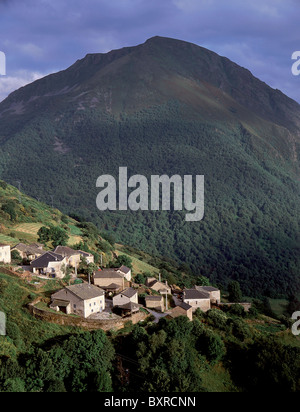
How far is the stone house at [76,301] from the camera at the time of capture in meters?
25.8

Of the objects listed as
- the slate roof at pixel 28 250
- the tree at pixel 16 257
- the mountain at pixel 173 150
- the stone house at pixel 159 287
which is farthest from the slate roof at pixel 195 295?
the mountain at pixel 173 150

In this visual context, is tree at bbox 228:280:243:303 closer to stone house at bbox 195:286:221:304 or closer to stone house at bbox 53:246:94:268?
stone house at bbox 195:286:221:304

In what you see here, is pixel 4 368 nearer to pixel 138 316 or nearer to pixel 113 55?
pixel 138 316

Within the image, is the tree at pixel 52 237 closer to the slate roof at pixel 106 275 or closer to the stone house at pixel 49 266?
the stone house at pixel 49 266

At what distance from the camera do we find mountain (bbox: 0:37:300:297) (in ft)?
301

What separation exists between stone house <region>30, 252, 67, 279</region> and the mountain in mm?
45338

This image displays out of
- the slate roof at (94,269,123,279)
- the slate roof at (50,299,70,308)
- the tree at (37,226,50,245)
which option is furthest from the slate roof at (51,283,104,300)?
the tree at (37,226,50,245)

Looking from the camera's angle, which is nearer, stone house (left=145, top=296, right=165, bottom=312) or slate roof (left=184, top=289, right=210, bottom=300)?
stone house (left=145, top=296, right=165, bottom=312)

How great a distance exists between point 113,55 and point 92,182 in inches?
3862

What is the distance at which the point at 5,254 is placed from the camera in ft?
108

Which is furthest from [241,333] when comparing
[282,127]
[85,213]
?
[282,127]

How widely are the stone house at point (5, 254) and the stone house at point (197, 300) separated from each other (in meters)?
14.6

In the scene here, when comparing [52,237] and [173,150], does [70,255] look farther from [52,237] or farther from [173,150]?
[173,150]

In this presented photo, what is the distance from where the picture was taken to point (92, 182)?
117062 mm
